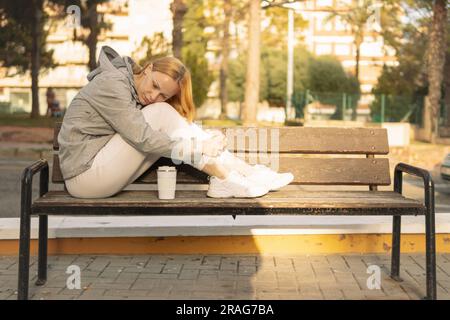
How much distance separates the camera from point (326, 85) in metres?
43.6

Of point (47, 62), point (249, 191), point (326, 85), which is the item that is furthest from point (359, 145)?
point (326, 85)

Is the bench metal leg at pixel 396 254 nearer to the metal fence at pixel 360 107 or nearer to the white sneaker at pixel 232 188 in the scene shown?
the white sneaker at pixel 232 188

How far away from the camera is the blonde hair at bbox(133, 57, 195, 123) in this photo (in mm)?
3971

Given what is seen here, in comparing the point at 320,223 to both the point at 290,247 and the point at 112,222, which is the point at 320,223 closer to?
the point at 290,247

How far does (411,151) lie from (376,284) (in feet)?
50.7

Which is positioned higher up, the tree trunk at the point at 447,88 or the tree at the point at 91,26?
the tree at the point at 91,26

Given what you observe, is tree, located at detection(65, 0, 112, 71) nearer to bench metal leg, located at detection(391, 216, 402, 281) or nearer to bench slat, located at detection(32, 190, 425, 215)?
bench metal leg, located at detection(391, 216, 402, 281)

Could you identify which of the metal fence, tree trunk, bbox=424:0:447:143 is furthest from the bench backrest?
the metal fence

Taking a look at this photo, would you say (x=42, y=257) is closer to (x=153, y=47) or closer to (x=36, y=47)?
(x=36, y=47)

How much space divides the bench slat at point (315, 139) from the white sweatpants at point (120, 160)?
0.55 metres

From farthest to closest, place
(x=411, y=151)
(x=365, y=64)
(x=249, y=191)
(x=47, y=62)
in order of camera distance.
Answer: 1. (x=365, y=64)
2. (x=47, y=62)
3. (x=411, y=151)
4. (x=249, y=191)

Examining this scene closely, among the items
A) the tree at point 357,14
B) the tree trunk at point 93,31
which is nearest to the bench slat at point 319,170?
the tree trunk at point 93,31

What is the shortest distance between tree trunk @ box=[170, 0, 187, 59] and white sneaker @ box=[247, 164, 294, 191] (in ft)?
52.0

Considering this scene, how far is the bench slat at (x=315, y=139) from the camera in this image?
14.7 ft
